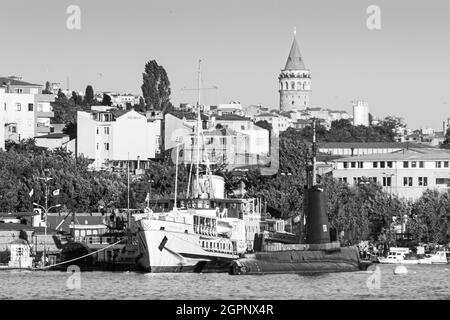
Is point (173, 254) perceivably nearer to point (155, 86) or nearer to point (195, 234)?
point (195, 234)

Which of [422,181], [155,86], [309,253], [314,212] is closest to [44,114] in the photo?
[155,86]

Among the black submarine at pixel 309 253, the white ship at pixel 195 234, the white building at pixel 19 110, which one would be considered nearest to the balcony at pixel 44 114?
the white building at pixel 19 110

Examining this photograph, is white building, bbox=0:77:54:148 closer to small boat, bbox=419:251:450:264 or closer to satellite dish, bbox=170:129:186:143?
satellite dish, bbox=170:129:186:143

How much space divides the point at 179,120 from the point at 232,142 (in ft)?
19.1

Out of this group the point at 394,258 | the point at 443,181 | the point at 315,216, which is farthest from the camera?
the point at 443,181

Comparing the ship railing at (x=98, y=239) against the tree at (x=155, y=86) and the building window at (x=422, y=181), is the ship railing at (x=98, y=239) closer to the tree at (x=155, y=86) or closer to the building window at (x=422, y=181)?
the building window at (x=422, y=181)

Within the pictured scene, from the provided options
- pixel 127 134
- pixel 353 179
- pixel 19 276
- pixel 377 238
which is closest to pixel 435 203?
pixel 377 238

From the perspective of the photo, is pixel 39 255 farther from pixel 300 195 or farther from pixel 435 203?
pixel 435 203

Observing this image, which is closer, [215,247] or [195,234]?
[195,234]

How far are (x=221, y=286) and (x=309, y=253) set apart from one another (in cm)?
1247

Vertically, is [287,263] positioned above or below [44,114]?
below

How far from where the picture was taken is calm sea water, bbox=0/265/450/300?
216 feet

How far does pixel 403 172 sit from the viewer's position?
15475 cm
